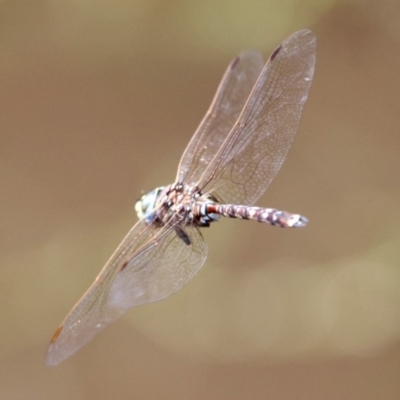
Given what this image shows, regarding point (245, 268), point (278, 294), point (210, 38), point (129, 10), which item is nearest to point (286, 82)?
point (278, 294)

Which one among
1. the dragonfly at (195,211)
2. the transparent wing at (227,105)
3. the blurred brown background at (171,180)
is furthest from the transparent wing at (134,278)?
the blurred brown background at (171,180)

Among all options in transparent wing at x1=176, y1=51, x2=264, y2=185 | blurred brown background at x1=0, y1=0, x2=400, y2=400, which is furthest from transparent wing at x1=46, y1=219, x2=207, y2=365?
blurred brown background at x1=0, y1=0, x2=400, y2=400

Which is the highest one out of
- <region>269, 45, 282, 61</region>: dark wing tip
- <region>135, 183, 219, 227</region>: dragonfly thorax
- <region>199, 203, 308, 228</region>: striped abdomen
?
<region>269, 45, 282, 61</region>: dark wing tip

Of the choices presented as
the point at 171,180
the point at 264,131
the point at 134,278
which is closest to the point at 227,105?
the point at 264,131

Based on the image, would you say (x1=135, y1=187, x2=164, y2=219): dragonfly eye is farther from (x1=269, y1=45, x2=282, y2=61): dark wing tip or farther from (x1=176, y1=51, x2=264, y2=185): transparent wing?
(x1=269, y1=45, x2=282, y2=61): dark wing tip

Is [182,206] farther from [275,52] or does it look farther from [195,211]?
[275,52]

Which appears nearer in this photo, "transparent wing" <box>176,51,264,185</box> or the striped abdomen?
the striped abdomen
